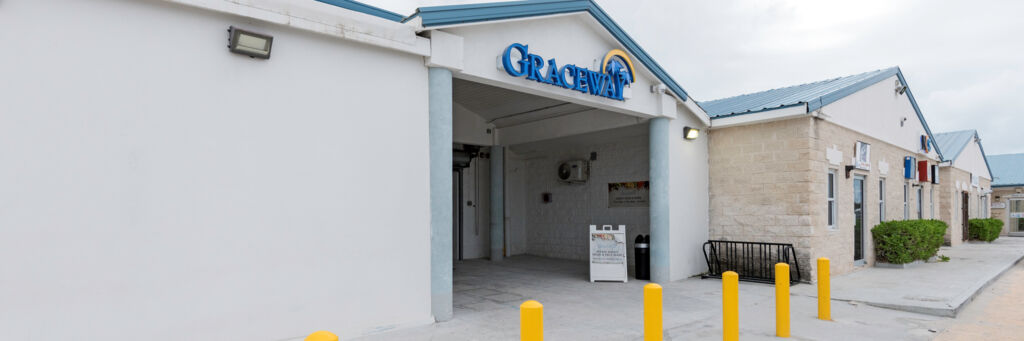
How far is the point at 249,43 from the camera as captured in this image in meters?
4.92

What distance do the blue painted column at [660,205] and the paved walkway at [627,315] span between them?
0.36m

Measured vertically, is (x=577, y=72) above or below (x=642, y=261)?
above

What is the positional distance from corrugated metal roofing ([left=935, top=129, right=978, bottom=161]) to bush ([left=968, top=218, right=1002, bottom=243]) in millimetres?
2781

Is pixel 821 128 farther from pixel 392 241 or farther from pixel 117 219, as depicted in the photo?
pixel 117 219

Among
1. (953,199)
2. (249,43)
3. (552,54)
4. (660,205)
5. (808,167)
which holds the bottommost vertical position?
(953,199)

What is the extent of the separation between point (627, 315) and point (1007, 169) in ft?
108

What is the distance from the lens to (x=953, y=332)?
6.21m

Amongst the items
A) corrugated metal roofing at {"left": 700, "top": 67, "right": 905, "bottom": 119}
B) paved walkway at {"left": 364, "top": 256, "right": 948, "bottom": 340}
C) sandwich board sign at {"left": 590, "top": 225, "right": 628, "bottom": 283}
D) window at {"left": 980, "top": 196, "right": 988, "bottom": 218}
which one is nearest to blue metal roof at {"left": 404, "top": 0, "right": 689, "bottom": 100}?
corrugated metal roofing at {"left": 700, "top": 67, "right": 905, "bottom": 119}

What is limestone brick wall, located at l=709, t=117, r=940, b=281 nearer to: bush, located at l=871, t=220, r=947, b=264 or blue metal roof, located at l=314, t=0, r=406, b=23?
bush, located at l=871, t=220, r=947, b=264

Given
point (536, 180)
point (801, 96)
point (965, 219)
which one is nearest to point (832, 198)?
point (801, 96)

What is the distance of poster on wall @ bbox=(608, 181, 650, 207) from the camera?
11758 mm

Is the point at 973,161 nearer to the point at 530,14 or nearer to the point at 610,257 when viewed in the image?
the point at 610,257

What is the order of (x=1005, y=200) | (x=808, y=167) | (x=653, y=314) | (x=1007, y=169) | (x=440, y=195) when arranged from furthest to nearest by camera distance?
(x=1007, y=169)
(x=1005, y=200)
(x=808, y=167)
(x=440, y=195)
(x=653, y=314)

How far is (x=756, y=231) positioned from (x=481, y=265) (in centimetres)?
539
